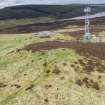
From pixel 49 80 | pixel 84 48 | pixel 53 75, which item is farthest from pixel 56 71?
pixel 84 48

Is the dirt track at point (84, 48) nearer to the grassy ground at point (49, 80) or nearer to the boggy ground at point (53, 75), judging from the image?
the boggy ground at point (53, 75)

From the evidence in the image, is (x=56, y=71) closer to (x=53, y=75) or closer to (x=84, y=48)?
(x=53, y=75)

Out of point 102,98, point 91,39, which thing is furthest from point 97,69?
point 91,39

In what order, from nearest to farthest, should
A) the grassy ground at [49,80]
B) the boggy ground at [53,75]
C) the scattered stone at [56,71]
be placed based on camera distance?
the grassy ground at [49,80] < the boggy ground at [53,75] < the scattered stone at [56,71]

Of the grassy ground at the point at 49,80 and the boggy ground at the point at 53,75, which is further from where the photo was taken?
the boggy ground at the point at 53,75

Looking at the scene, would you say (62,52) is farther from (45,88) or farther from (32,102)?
(32,102)

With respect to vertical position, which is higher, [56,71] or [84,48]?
[84,48]

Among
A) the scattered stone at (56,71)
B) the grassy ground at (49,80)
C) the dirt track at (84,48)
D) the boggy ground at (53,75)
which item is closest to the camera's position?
the grassy ground at (49,80)

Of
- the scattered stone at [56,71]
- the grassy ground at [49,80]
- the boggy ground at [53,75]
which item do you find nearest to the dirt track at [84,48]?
the boggy ground at [53,75]
